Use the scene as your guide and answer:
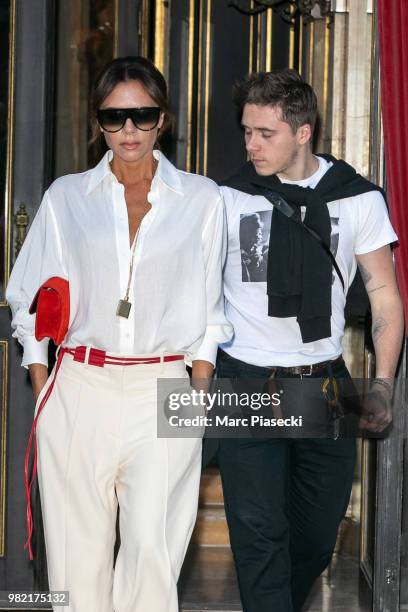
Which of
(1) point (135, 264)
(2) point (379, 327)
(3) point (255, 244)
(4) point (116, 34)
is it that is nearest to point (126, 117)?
(1) point (135, 264)

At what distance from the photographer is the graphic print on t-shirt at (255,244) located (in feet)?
12.6

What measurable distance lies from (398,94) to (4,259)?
1715 millimetres

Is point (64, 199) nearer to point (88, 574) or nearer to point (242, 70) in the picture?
point (88, 574)

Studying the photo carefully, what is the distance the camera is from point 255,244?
384 cm

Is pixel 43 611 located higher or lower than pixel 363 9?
lower

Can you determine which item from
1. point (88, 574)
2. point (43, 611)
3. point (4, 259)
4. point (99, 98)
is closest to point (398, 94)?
point (99, 98)

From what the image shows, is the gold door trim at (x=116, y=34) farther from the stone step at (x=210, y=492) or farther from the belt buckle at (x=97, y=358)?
the belt buckle at (x=97, y=358)

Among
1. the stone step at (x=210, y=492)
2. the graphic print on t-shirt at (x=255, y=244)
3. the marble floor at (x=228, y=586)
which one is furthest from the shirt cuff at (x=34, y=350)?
the stone step at (x=210, y=492)

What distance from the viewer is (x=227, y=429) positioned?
12.7 feet

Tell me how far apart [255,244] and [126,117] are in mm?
671

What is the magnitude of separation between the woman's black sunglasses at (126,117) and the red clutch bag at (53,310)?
0.48m

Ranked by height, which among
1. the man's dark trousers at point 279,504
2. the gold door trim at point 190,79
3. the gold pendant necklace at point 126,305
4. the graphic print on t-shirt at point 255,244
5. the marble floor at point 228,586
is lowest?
the marble floor at point 228,586

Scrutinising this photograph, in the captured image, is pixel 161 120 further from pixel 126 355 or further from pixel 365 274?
pixel 365 274

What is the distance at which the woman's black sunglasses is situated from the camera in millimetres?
3426
